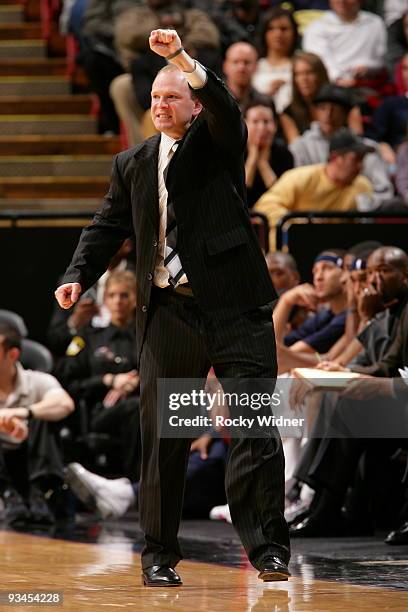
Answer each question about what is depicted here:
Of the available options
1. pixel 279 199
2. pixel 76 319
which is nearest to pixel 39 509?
pixel 76 319

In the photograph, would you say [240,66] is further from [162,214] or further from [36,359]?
[162,214]

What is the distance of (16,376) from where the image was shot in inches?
292

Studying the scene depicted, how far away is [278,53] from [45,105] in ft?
7.96

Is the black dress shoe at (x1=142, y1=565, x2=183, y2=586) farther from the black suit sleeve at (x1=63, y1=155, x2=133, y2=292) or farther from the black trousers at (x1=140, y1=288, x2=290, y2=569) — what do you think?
the black suit sleeve at (x1=63, y1=155, x2=133, y2=292)

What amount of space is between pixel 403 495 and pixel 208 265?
2.36 meters

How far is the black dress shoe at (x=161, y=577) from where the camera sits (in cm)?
453

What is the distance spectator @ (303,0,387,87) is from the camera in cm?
1127

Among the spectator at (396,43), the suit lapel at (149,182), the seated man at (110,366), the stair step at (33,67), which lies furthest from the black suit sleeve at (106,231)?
the stair step at (33,67)

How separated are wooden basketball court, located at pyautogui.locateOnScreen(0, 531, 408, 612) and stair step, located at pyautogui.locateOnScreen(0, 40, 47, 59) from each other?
7.71 meters

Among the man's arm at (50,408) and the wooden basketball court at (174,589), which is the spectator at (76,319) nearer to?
the man's arm at (50,408)

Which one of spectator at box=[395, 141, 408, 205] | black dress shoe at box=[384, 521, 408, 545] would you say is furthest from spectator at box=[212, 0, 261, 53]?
black dress shoe at box=[384, 521, 408, 545]

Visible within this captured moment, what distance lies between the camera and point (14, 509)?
7207mm

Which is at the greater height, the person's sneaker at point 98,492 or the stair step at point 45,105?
the stair step at point 45,105

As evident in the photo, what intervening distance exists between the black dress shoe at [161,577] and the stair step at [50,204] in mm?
6004
